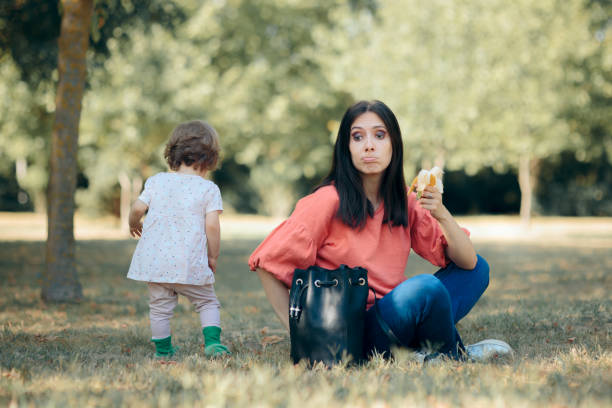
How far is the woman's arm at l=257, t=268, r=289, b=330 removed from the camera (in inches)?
131

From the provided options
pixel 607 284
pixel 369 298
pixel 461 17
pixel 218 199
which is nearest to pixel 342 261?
pixel 369 298

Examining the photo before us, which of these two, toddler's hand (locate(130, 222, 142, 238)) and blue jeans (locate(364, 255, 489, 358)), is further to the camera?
toddler's hand (locate(130, 222, 142, 238))

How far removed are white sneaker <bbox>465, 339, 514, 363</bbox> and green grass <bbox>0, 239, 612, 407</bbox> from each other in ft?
0.24

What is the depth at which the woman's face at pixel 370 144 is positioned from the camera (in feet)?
11.1

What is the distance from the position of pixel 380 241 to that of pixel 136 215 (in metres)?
1.55

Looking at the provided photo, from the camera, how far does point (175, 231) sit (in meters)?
3.81

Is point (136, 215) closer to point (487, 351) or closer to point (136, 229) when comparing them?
point (136, 229)

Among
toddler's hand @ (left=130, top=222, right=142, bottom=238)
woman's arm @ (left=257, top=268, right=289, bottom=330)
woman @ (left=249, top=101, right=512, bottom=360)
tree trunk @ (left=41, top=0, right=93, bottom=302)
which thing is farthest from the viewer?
tree trunk @ (left=41, top=0, right=93, bottom=302)

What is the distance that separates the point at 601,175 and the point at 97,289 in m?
27.9

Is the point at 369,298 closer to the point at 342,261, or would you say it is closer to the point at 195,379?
the point at 342,261

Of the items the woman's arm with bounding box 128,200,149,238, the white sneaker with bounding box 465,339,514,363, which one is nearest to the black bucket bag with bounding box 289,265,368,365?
the white sneaker with bounding box 465,339,514,363

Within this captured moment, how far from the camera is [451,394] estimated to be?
2.54 meters

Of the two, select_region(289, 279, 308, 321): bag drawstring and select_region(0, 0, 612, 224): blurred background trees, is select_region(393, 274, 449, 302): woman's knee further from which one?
select_region(0, 0, 612, 224): blurred background trees

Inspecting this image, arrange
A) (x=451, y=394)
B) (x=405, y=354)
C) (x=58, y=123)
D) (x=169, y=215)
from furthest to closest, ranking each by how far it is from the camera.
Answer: (x=58, y=123)
(x=169, y=215)
(x=405, y=354)
(x=451, y=394)
